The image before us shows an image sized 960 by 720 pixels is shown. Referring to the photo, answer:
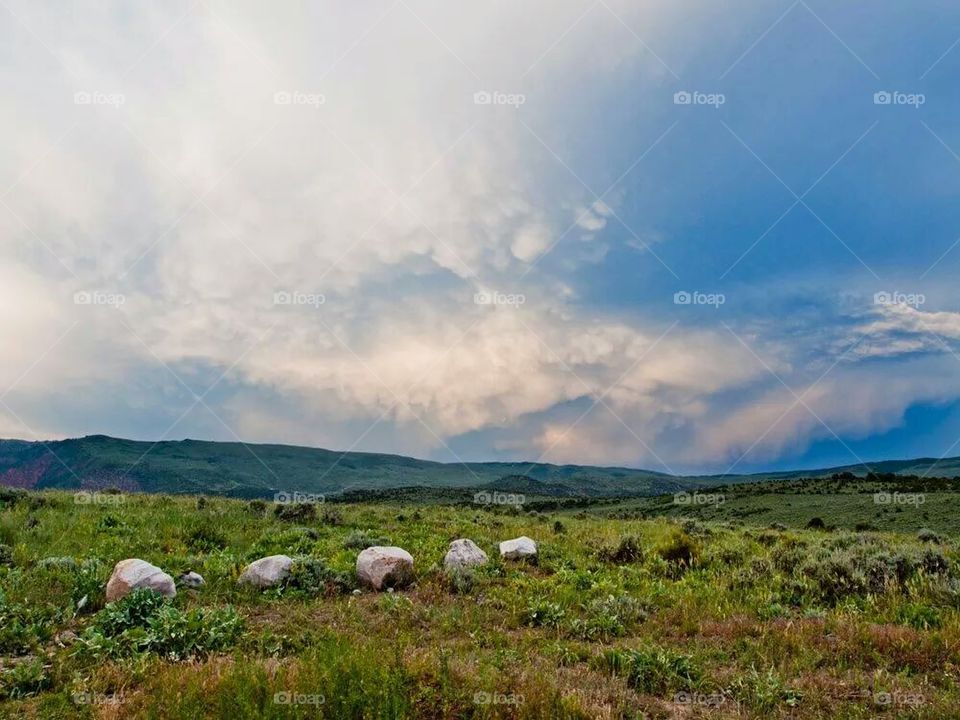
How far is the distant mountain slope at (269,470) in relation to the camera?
136m

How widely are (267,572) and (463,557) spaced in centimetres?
454

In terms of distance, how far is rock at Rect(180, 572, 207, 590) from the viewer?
11.8m

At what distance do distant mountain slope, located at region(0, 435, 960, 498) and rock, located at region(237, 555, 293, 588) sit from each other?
4225 inches

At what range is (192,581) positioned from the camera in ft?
39.0

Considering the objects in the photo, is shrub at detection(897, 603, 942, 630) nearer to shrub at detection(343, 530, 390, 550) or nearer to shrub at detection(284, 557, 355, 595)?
shrub at detection(284, 557, 355, 595)

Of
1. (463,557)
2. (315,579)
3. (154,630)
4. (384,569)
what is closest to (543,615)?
(384,569)

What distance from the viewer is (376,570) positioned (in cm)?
1241

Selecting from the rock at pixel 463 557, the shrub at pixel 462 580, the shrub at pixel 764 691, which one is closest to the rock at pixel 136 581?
the shrub at pixel 462 580

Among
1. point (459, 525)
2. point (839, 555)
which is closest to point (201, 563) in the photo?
point (459, 525)

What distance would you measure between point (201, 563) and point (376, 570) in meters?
4.32

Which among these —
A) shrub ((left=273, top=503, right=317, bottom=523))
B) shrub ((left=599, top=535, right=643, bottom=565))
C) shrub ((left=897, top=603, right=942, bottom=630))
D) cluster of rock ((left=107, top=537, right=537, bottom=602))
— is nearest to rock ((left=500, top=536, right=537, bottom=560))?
cluster of rock ((left=107, top=537, right=537, bottom=602))

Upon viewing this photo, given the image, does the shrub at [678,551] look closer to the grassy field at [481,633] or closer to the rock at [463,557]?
the grassy field at [481,633]

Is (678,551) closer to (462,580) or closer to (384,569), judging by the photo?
(462,580)

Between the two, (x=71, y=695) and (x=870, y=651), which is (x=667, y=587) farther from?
(x=71, y=695)
